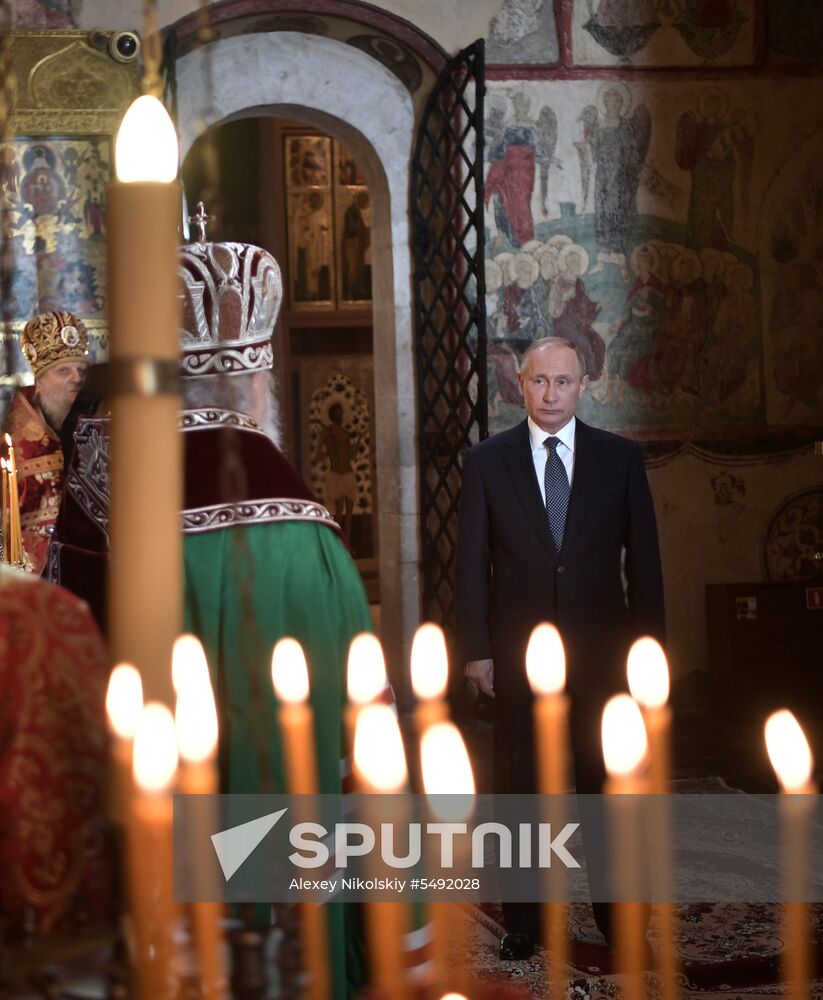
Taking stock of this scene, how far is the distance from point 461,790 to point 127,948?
28cm

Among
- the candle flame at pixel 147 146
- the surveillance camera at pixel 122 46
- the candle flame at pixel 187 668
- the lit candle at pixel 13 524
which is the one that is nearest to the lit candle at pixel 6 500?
the lit candle at pixel 13 524

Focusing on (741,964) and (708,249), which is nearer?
(741,964)

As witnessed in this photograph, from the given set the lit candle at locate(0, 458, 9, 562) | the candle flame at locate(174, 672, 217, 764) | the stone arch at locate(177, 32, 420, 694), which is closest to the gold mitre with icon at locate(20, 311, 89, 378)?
the lit candle at locate(0, 458, 9, 562)

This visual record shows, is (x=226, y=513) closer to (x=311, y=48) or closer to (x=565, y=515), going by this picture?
(x=565, y=515)

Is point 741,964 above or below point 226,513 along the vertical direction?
below

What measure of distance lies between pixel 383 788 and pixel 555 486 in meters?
3.84

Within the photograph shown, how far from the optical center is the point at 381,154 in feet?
32.6

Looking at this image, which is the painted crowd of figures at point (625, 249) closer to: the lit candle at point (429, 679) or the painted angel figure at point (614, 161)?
the painted angel figure at point (614, 161)

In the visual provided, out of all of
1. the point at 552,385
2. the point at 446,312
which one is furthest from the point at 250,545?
the point at 446,312

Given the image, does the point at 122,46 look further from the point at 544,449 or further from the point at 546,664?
the point at 546,664

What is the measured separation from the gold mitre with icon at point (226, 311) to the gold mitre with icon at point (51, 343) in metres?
3.07

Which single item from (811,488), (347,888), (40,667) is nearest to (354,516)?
(811,488)

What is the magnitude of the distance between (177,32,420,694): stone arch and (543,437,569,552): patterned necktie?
5.21 m

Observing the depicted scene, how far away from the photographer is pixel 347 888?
306 centimetres
